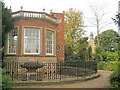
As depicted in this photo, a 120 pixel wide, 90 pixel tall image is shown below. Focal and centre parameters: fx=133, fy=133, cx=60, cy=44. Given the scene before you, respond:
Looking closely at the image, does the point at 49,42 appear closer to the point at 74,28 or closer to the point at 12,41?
the point at 12,41

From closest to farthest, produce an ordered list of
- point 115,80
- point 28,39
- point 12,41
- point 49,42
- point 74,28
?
point 115,80 → point 28,39 → point 12,41 → point 49,42 → point 74,28

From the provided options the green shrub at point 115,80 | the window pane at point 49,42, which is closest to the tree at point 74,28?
the window pane at point 49,42

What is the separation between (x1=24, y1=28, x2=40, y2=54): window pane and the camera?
1178 cm

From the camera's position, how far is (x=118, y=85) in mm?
5977

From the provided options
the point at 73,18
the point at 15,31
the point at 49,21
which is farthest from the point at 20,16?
the point at 73,18

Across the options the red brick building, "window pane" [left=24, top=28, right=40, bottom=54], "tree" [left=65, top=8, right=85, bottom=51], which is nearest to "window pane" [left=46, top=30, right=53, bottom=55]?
the red brick building

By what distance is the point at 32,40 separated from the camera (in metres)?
11.9

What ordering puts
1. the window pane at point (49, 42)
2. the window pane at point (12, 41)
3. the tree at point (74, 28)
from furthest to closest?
the tree at point (74, 28)
the window pane at point (49, 42)
the window pane at point (12, 41)

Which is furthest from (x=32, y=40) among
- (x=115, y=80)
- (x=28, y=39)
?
(x=115, y=80)

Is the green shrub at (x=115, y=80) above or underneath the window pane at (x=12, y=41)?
underneath

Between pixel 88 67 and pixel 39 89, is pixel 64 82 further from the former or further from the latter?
pixel 88 67

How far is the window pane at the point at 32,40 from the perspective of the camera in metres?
11.8

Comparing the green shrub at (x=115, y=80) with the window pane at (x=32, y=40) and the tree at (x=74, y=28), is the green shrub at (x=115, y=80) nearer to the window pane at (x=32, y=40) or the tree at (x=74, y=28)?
the window pane at (x=32, y=40)

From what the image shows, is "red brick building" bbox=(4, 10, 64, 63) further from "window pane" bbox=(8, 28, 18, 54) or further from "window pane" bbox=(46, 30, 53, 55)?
"window pane" bbox=(46, 30, 53, 55)
